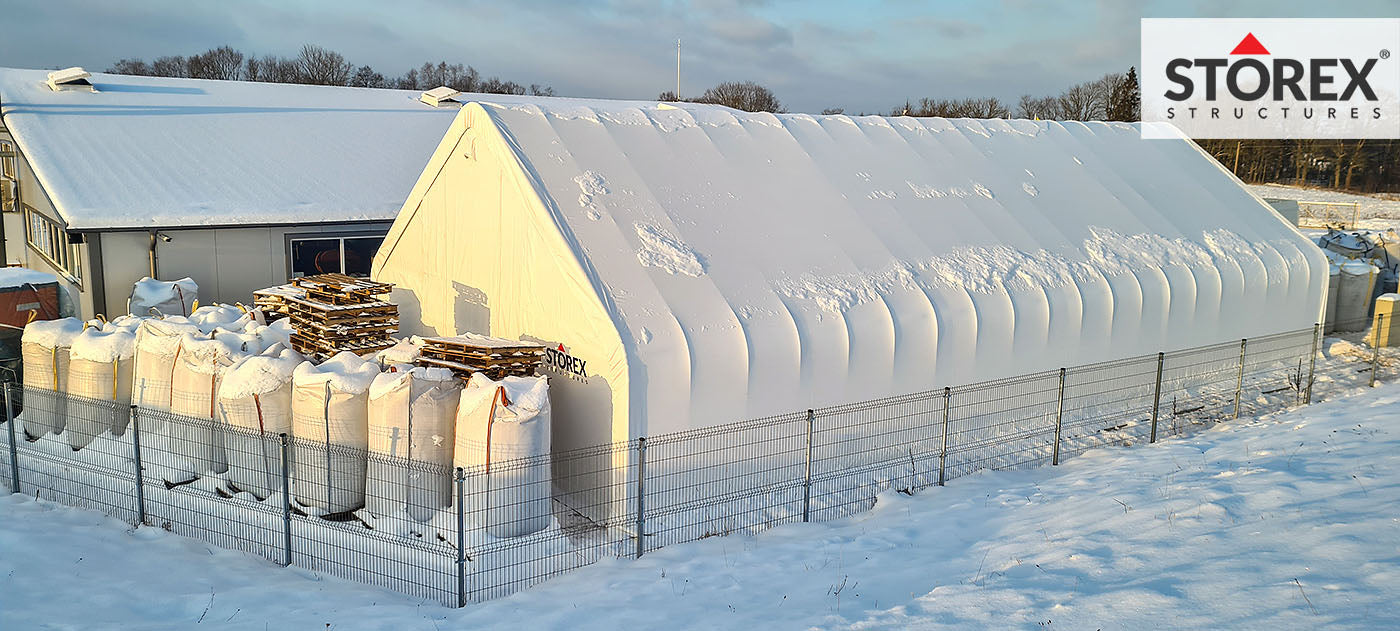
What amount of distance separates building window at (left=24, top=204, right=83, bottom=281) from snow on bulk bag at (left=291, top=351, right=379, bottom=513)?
10.9m

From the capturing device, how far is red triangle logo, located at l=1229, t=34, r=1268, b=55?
83.5 feet

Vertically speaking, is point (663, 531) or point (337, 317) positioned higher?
point (337, 317)

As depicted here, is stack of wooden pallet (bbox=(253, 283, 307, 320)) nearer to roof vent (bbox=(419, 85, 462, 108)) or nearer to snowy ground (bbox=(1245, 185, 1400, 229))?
roof vent (bbox=(419, 85, 462, 108))

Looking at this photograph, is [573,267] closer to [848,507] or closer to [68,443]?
[848,507]

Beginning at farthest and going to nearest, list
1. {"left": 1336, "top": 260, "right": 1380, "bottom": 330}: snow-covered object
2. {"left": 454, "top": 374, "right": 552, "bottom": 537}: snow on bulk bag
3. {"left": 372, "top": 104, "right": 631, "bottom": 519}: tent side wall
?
{"left": 1336, "top": 260, "right": 1380, "bottom": 330}: snow-covered object
{"left": 372, "top": 104, "right": 631, "bottom": 519}: tent side wall
{"left": 454, "top": 374, "right": 552, "bottom": 537}: snow on bulk bag

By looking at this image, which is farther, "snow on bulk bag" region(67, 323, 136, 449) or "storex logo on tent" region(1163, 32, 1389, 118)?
"storex logo on tent" region(1163, 32, 1389, 118)

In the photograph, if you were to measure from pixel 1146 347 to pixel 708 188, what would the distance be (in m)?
7.99

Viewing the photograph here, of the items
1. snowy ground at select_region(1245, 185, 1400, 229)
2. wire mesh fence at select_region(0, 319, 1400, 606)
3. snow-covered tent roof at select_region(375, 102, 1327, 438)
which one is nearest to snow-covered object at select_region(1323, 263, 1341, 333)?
snow-covered tent roof at select_region(375, 102, 1327, 438)

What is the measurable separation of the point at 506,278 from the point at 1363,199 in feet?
189

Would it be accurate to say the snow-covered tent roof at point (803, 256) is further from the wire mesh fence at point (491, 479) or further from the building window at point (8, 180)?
the building window at point (8, 180)

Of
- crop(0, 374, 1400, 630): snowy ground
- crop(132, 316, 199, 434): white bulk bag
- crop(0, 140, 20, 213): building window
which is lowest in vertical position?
crop(0, 374, 1400, 630): snowy ground

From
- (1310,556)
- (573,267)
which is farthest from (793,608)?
(573,267)

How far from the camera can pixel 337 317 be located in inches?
488

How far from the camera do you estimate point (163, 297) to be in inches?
648
